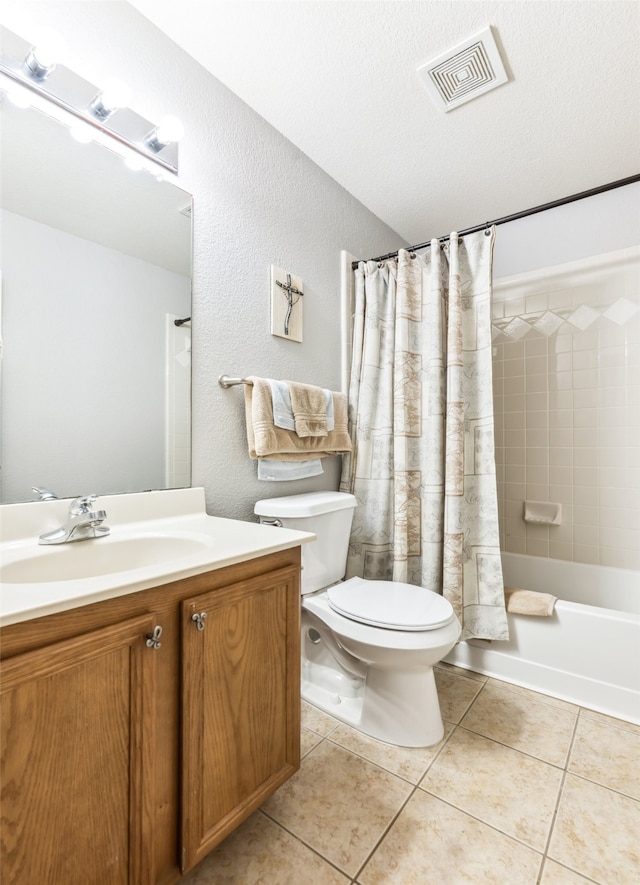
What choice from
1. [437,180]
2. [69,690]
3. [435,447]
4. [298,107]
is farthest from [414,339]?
[69,690]

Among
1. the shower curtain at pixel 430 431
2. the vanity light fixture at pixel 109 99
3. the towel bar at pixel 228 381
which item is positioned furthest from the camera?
the shower curtain at pixel 430 431

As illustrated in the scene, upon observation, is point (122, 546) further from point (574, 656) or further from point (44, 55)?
point (574, 656)

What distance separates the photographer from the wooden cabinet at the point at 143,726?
0.61 meters

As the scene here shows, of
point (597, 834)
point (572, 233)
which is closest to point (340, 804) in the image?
point (597, 834)

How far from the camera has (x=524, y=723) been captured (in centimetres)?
147

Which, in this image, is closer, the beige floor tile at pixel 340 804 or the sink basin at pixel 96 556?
the sink basin at pixel 96 556

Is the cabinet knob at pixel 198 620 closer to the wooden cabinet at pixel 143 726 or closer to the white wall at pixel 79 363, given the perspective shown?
the wooden cabinet at pixel 143 726

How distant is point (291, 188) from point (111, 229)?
3.07ft

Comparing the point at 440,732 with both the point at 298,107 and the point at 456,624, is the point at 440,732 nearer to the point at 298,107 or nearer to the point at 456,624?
the point at 456,624

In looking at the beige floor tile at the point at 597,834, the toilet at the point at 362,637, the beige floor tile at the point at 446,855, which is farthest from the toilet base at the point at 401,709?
the beige floor tile at the point at 597,834

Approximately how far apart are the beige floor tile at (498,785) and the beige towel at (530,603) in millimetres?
508

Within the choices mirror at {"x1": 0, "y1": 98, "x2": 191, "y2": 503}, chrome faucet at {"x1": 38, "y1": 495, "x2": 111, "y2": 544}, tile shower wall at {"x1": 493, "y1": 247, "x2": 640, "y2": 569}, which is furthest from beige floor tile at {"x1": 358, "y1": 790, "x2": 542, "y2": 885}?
tile shower wall at {"x1": 493, "y1": 247, "x2": 640, "y2": 569}

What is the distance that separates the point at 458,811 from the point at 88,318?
5.45ft

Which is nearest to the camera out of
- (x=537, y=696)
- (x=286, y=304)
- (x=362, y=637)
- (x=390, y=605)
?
(x=362, y=637)
